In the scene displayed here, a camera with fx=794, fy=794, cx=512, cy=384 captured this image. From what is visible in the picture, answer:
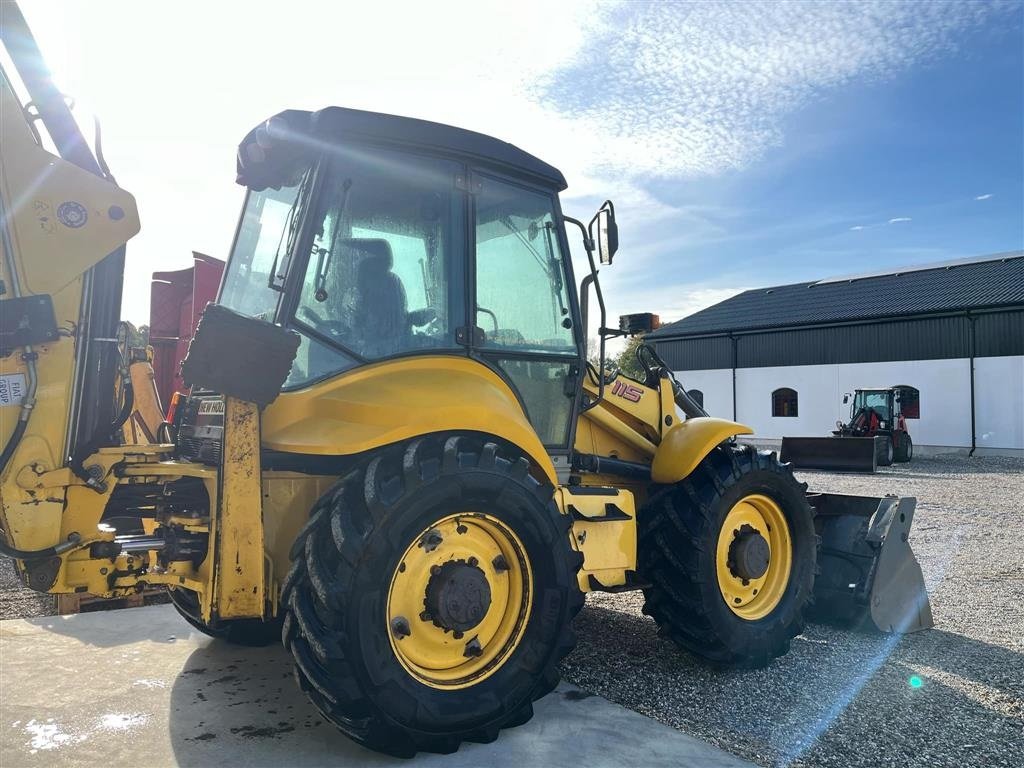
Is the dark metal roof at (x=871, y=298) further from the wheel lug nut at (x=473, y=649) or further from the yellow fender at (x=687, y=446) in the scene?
the wheel lug nut at (x=473, y=649)

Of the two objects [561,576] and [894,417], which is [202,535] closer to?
[561,576]

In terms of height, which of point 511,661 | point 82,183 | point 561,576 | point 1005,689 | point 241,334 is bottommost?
point 1005,689

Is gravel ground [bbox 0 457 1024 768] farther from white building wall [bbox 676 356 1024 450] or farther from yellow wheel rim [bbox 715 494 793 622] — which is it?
white building wall [bbox 676 356 1024 450]

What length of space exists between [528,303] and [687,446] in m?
1.38

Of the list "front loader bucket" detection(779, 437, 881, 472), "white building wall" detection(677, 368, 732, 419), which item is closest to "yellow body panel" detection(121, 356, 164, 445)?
"front loader bucket" detection(779, 437, 881, 472)

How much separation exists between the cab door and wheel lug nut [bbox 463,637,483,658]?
123 cm

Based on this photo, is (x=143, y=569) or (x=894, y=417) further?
(x=894, y=417)

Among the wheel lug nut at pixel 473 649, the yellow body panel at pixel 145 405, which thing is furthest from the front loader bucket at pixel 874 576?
the yellow body panel at pixel 145 405

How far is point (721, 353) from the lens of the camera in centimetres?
3403

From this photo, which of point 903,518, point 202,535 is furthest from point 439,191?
point 903,518

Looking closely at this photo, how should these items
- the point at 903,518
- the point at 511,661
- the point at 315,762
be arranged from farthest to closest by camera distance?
1. the point at 903,518
2. the point at 511,661
3. the point at 315,762

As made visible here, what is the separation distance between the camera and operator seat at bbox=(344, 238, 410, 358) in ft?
11.9

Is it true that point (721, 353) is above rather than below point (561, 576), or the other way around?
above

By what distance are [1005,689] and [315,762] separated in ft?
11.7
